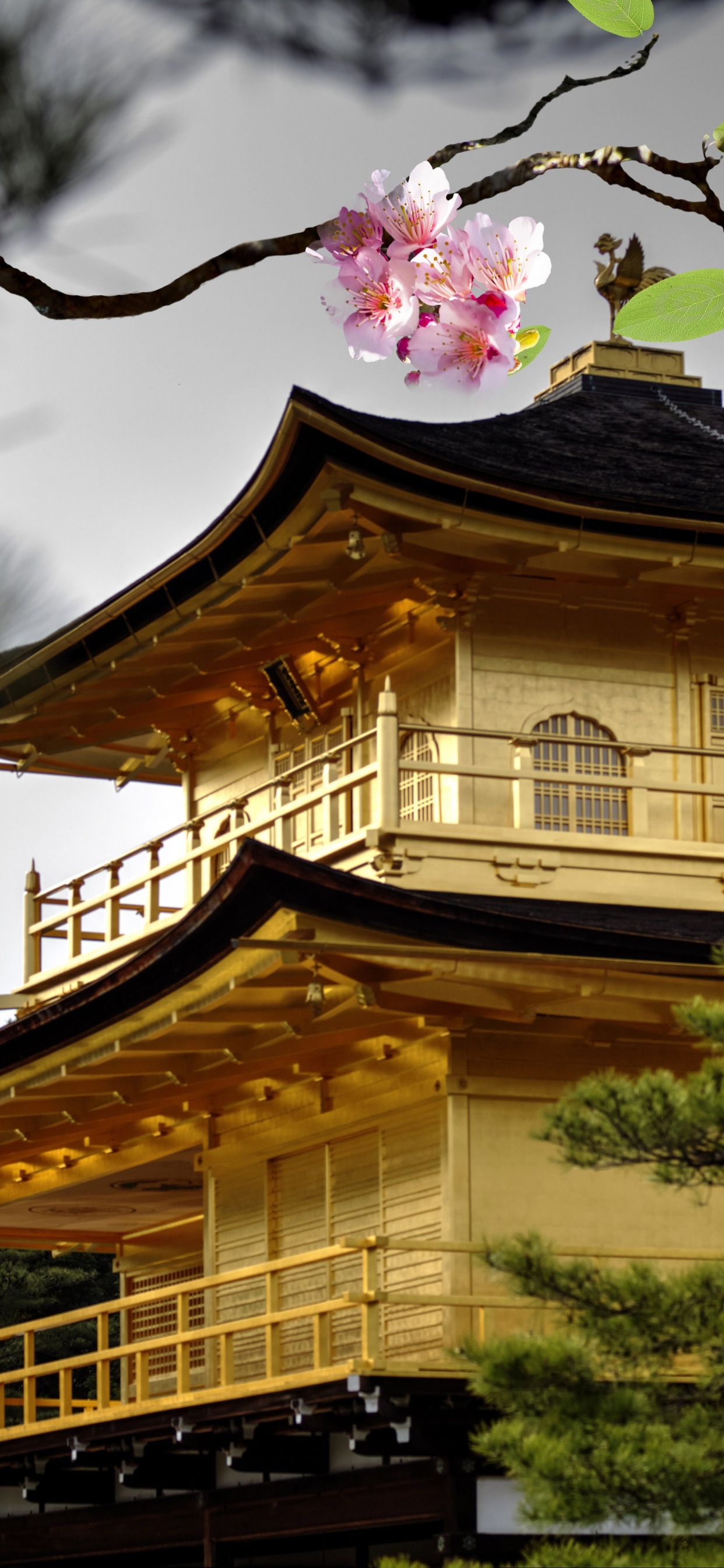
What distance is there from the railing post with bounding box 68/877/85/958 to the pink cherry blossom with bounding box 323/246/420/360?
16.7 meters

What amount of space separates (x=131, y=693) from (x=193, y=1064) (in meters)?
4.95

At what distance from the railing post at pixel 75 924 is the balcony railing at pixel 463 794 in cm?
139

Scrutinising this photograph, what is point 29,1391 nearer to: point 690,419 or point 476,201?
point 690,419

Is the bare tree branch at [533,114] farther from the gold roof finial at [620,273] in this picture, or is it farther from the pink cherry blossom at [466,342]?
the gold roof finial at [620,273]

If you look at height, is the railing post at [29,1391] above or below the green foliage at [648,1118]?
below

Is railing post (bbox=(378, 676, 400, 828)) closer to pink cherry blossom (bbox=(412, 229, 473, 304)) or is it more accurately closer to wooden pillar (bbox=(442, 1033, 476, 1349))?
wooden pillar (bbox=(442, 1033, 476, 1349))

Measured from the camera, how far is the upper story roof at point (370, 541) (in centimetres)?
1457

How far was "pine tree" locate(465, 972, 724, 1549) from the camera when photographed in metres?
7.71

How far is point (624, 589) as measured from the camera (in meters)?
16.1

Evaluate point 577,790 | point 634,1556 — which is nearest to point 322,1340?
point 634,1556

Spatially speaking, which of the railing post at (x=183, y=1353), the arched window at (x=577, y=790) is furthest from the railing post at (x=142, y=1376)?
the arched window at (x=577, y=790)

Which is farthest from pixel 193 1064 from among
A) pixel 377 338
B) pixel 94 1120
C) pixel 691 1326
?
pixel 377 338

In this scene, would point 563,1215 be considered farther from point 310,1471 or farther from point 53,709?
point 53,709

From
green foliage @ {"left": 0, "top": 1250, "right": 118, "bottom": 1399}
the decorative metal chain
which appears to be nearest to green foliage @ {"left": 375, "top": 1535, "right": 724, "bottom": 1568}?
the decorative metal chain
